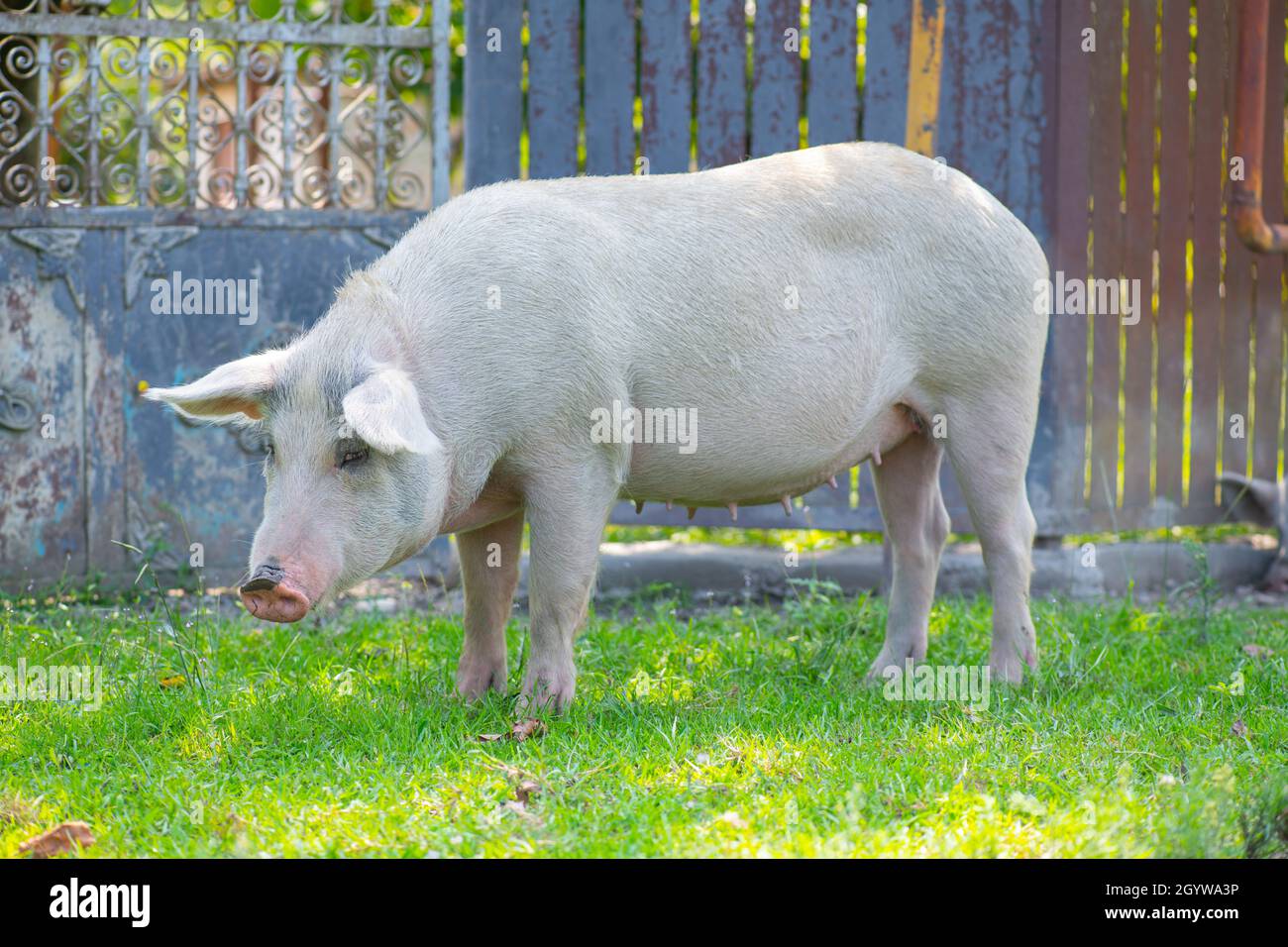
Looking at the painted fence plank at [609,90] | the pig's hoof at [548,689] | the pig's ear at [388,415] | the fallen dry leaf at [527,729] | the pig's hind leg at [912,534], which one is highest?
the painted fence plank at [609,90]

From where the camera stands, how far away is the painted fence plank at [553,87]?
6656 millimetres

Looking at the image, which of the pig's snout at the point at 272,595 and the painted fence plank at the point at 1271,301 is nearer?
the pig's snout at the point at 272,595

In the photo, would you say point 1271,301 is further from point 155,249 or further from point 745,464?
point 155,249

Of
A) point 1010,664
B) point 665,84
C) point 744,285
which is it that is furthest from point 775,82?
point 1010,664

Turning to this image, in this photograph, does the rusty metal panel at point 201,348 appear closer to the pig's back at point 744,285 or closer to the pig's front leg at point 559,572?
the pig's back at point 744,285

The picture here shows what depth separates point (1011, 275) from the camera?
4926 mm

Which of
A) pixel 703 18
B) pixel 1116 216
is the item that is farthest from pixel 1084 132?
pixel 703 18

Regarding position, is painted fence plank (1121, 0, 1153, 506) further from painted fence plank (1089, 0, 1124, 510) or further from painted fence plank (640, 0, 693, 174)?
painted fence plank (640, 0, 693, 174)

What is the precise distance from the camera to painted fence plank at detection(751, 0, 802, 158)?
6.70 metres

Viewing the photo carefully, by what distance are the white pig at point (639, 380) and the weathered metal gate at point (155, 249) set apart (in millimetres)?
2207

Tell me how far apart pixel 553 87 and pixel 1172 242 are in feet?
10.1

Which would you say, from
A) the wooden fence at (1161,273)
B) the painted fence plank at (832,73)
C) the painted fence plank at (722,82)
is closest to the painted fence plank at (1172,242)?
the wooden fence at (1161,273)

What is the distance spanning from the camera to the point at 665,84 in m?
6.71

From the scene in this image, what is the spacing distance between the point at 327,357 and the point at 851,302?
173 cm
